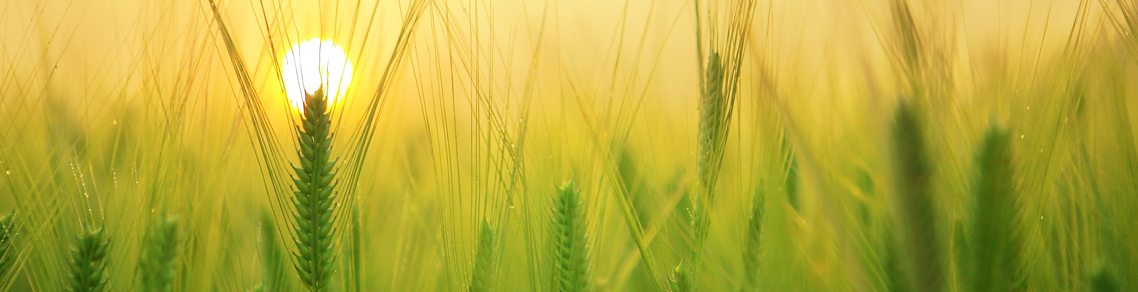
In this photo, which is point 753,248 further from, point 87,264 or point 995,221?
point 87,264

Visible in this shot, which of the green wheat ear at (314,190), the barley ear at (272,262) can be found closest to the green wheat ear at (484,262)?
the green wheat ear at (314,190)

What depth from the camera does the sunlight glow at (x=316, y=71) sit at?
761 millimetres

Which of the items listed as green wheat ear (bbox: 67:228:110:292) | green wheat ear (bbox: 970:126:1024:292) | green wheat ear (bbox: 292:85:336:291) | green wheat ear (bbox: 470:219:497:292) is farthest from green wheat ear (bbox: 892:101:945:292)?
green wheat ear (bbox: 67:228:110:292)

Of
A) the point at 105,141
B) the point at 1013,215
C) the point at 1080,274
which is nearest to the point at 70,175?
the point at 105,141

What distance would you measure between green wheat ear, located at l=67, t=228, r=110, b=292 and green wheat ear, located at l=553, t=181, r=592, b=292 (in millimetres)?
696

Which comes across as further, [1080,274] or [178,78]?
[1080,274]

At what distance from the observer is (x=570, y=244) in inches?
34.1

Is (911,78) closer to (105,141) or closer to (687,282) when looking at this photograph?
(687,282)

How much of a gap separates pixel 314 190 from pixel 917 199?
828mm

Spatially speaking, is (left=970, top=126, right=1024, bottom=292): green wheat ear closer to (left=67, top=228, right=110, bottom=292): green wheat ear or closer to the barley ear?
the barley ear

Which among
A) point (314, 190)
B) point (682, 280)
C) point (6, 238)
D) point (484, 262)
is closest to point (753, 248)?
point (682, 280)

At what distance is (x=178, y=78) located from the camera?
0.91 metres

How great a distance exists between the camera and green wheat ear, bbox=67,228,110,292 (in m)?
0.78

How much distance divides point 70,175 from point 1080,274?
1.96m
